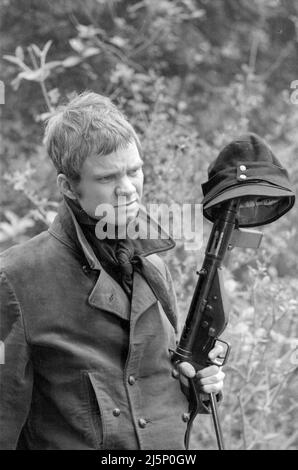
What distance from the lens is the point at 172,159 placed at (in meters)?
3.40

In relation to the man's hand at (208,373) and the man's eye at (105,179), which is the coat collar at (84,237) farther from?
the man's hand at (208,373)

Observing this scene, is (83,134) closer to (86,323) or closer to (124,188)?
(124,188)

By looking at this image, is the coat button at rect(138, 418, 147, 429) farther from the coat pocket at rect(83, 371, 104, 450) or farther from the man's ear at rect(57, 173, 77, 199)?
the man's ear at rect(57, 173, 77, 199)

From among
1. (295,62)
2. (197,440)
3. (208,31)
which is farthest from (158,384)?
(295,62)

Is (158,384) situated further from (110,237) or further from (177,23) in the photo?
(177,23)

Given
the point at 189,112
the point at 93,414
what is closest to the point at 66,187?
the point at 93,414

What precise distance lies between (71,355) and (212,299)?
488mm

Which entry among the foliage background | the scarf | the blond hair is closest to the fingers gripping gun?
the scarf

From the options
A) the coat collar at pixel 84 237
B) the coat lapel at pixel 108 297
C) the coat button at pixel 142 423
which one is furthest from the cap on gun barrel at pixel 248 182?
the coat button at pixel 142 423

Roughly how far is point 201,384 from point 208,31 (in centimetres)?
382

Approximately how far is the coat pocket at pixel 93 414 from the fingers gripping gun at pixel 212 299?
1.11 ft

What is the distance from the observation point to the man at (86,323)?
205cm

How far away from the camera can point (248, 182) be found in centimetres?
211

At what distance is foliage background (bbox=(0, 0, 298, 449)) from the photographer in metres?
3.32
